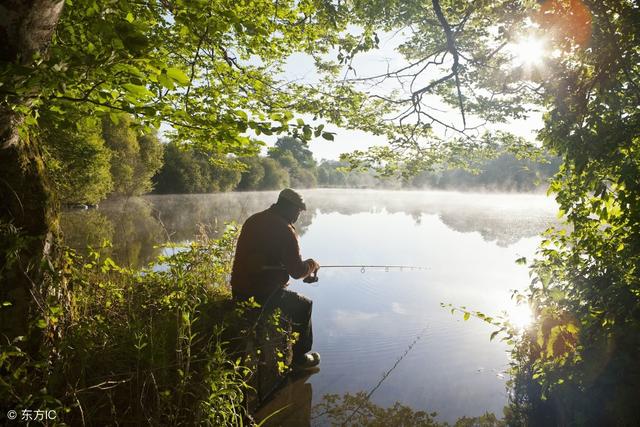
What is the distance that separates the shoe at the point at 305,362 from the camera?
16.7 ft

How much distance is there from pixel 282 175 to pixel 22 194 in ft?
244

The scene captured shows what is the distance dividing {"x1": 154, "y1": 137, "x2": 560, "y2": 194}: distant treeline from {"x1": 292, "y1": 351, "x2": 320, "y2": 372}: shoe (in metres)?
3.09

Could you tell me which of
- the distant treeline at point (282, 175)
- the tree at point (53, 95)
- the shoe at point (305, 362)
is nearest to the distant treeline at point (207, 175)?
the distant treeline at point (282, 175)

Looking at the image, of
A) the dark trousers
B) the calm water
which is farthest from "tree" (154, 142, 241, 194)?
the dark trousers

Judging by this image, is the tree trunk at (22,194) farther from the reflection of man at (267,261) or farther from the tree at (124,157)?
the tree at (124,157)

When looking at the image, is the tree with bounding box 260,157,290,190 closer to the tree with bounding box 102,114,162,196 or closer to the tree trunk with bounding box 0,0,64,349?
the tree with bounding box 102,114,162,196

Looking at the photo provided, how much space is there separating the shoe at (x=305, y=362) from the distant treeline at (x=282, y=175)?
309cm

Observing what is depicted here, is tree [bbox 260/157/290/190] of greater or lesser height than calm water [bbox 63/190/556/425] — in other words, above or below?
above

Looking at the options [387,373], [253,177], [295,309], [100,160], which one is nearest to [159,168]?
[100,160]

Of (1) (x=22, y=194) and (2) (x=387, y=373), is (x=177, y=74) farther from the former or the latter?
(2) (x=387, y=373)

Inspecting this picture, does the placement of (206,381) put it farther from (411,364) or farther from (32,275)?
(411,364)

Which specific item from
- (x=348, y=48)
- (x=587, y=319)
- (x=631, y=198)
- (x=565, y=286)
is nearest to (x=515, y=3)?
(x=348, y=48)

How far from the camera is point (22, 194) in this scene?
8.36 feet

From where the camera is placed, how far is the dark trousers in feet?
14.6
